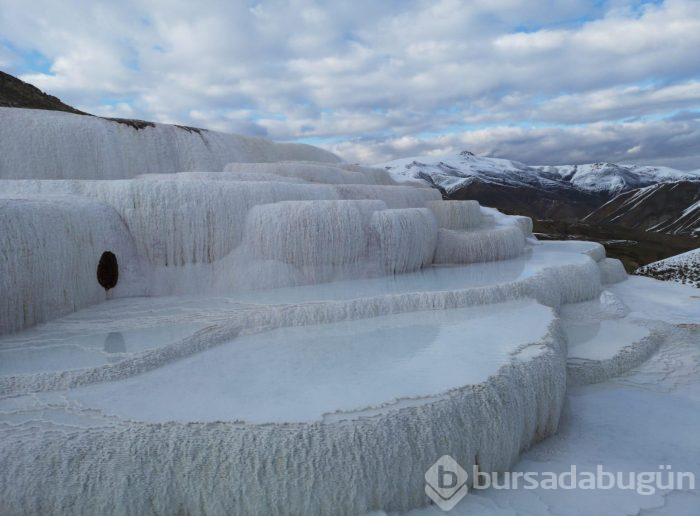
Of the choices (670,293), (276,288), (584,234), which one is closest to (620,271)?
(670,293)

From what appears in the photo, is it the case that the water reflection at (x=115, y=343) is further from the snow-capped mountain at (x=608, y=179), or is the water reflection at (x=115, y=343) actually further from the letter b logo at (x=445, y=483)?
the snow-capped mountain at (x=608, y=179)

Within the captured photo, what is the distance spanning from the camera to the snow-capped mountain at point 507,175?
489ft

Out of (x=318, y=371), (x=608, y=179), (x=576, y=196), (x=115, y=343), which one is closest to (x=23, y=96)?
(x=115, y=343)

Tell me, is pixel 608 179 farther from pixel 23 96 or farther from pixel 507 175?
pixel 23 96

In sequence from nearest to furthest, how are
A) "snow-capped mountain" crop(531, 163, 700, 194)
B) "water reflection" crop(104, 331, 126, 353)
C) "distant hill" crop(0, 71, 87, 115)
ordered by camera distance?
"water reflection" crop(104, 331, 126, 353), "distant hill" crop(0, 71, 87, 115), "snow-capped mountain" crop(531, 163, 700, 194)

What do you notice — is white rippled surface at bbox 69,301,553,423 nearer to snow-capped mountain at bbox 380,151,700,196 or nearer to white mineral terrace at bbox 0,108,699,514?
white mineral terrace at bbox 0,108,699,514

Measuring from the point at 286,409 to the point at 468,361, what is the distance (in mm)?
2244

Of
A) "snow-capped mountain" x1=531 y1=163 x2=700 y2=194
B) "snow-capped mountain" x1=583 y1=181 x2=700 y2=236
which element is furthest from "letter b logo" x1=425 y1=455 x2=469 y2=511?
"snow-capped mountain" x1=531 y1=163 x2=700 y2=194

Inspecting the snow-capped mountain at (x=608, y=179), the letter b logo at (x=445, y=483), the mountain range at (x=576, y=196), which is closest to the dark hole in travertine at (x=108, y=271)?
the mountain range at (x=576, y=196)

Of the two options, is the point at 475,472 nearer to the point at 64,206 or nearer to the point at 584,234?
the point at 64,206

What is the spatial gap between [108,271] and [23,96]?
15.7 m

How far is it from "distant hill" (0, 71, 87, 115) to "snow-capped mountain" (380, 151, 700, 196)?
117 metres

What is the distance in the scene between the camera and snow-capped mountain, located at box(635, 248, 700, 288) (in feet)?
70.8

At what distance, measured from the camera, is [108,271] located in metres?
8.71
